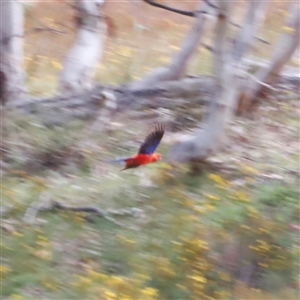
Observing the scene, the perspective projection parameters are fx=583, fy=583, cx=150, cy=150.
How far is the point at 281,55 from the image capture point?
5816 millimetres

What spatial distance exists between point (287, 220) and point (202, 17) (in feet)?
8.19

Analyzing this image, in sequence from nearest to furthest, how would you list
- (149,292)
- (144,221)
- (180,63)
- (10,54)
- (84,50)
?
1. (149,292)
2. (144,221)
3. (180,63)
4. (10,54)
5. (84,50)

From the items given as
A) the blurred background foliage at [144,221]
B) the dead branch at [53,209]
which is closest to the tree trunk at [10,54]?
the blurred background foliage at [144,221]

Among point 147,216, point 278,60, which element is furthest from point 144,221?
point 278,60

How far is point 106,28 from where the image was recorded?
789 centimetres

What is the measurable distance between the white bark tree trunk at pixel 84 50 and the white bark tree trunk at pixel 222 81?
2.26 m

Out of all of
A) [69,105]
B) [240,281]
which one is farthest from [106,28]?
[240,281]

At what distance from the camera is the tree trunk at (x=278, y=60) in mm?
5737

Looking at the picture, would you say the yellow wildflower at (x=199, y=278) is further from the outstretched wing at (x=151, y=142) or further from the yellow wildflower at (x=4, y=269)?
the yellow wildflower at (x=4, y=269)

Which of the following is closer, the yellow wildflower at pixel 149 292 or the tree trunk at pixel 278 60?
the yellow wildflower at pixel 149 292

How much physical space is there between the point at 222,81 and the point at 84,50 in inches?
119

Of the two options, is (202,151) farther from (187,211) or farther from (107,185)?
(107,185)

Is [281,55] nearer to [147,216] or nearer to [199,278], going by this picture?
[147,216]

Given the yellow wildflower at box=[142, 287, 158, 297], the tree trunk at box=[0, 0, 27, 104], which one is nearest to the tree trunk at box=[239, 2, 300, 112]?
the yellow wildflower at box=[142, 287, 158, 297]
